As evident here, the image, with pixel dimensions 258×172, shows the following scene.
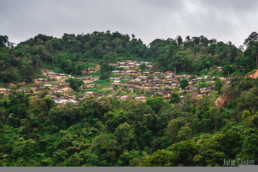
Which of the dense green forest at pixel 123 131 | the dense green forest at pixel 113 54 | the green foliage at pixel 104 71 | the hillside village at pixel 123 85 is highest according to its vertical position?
the dense green forest at pixel 113 54

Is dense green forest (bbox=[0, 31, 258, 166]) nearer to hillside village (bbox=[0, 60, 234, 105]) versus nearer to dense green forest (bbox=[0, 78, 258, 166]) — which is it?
dense green forest (bbox=[0, 78, 258, 166])

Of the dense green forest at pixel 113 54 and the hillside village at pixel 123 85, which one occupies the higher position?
the dense green forest at pixel 113 54

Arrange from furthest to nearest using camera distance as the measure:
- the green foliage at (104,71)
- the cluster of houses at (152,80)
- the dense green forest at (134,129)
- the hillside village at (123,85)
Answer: the green foliage at (104,71) < the cluster of houses at (152,80) < the hillside village at (123,85) < the dense green forest at (134,129)

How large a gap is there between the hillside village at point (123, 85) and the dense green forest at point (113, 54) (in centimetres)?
220

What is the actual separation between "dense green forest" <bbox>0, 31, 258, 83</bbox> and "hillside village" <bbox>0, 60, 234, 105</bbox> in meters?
2.20

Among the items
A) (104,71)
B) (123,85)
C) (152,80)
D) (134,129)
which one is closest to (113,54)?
(104,71)

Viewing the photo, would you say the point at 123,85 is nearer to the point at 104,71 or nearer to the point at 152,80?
the point at 152,80

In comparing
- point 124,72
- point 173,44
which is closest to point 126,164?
point 124,72

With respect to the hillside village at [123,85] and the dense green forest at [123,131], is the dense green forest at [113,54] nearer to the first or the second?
the hillside village at [123,85]

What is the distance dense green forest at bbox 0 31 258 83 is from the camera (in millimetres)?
40938

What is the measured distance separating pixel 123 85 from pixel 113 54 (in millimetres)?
17309

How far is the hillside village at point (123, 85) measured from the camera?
36938 millimetres

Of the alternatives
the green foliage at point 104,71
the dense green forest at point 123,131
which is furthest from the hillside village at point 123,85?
the dense green forest at point 123,131

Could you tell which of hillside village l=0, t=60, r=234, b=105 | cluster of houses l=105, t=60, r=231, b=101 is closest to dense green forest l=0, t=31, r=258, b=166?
hillside village l=0, t=60, r=234, b=105
